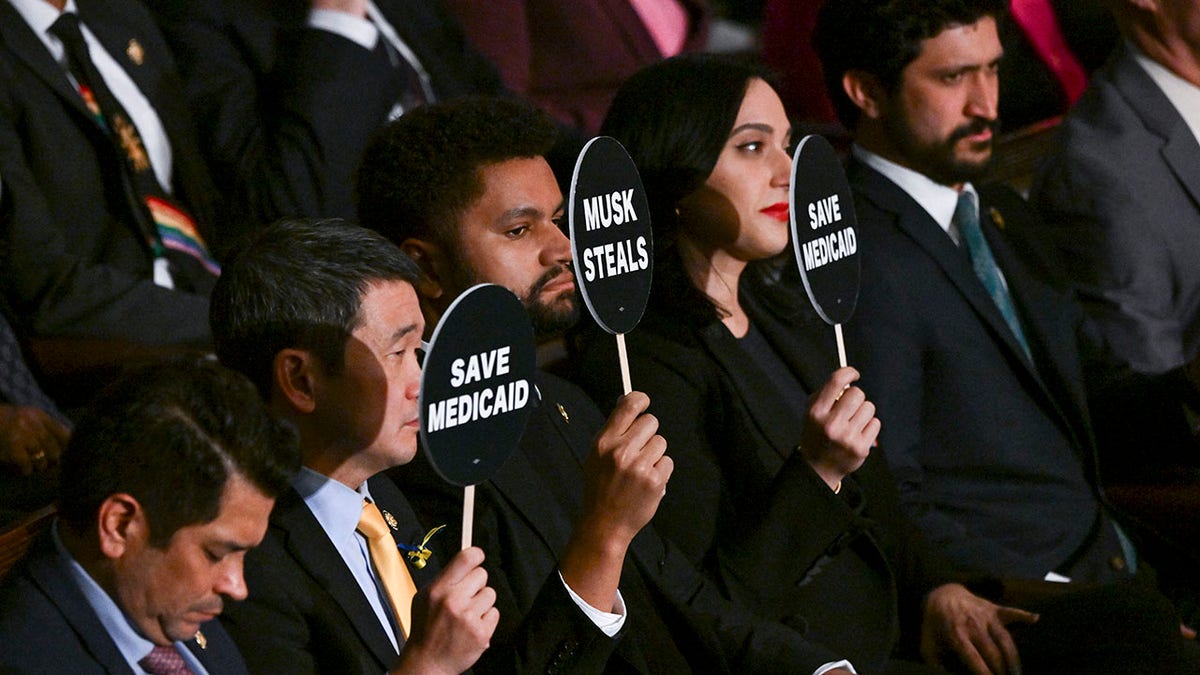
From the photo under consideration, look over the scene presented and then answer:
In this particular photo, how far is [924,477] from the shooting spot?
292 cm

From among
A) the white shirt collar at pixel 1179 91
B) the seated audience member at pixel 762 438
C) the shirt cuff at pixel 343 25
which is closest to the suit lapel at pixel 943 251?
the seated audience member at pixel 762 438

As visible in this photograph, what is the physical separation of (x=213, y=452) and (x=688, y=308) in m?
1.08

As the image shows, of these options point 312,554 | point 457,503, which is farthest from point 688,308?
point 312,554

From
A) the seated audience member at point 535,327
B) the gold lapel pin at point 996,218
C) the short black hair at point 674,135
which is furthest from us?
the gold lapel pin at point 996,218

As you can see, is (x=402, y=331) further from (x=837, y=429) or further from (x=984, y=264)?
(x=984, y=264)

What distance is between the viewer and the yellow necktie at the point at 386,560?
193 centimetres

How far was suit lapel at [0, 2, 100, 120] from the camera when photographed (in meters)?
2.99

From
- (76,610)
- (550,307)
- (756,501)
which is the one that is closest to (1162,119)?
(756,501)

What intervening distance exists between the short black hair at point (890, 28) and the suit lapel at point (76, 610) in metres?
1.98

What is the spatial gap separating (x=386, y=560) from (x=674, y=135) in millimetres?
929

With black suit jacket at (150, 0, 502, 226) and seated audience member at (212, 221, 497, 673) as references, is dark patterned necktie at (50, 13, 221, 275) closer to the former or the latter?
black suit jacket at (150, 0, 502, 226)

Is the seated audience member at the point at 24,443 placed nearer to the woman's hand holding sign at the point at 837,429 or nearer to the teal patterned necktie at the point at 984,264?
the woman's hand holding sign at the point at 837,429

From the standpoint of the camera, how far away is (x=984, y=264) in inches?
123

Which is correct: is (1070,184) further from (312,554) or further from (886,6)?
(312,554)
